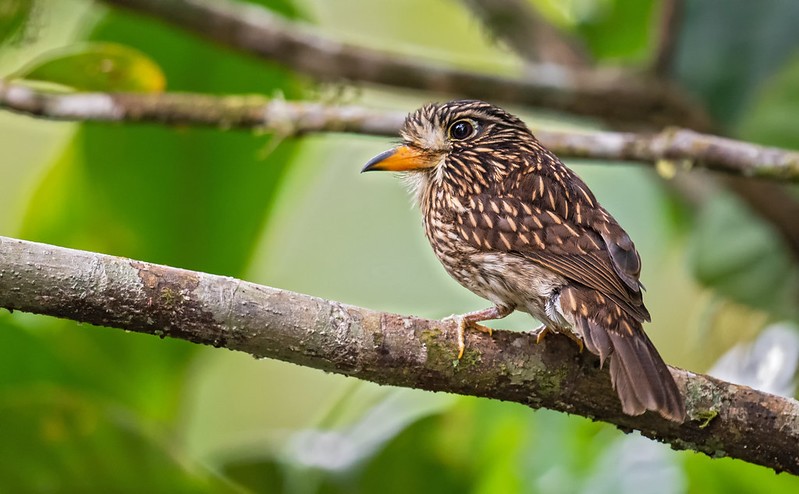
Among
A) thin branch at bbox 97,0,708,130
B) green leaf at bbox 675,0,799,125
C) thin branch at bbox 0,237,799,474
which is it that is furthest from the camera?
green leaf at bbox 675,0,799,125

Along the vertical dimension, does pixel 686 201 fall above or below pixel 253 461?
above

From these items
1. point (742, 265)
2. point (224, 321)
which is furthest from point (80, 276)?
point (742, 265)

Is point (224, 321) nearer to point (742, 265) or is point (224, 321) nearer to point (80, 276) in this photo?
point (80, 276)

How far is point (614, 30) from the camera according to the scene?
5.48m

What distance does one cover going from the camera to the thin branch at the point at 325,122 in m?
3.17

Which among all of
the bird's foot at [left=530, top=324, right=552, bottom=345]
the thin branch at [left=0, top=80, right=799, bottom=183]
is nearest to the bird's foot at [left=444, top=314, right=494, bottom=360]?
the bird's foot at [left=530, top=324, right=552, bottom=345]

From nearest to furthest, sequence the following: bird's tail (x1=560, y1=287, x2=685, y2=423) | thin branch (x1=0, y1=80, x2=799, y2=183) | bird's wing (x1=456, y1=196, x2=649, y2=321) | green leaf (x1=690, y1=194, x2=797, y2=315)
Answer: bird's tail (x1=560, y1=287, x2=685, y2=423) → bird's wing (x1=456, y1=196, x2=649, y2=321) → thin branch (x1=0, y1=80, x2=799, y2=183) → green leaf (x1=690, y1=194, x2=797, y2=315)

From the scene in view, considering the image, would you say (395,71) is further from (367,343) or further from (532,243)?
(367,343)

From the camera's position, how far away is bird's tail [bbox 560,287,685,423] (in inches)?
87.1

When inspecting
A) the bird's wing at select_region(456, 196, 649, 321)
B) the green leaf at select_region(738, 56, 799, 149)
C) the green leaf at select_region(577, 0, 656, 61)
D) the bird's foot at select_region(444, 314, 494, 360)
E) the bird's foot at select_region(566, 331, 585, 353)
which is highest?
the green leaf at select_region(577, 0, 656, 61)

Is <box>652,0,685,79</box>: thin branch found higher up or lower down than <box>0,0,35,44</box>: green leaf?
higher up

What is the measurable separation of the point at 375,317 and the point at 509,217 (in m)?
0.65

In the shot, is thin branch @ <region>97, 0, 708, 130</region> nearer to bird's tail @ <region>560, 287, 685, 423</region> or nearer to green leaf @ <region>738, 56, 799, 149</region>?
green leaf @ <region>738, 56, 799, 149</region>

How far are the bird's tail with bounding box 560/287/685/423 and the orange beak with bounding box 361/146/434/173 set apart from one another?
2.53ft
